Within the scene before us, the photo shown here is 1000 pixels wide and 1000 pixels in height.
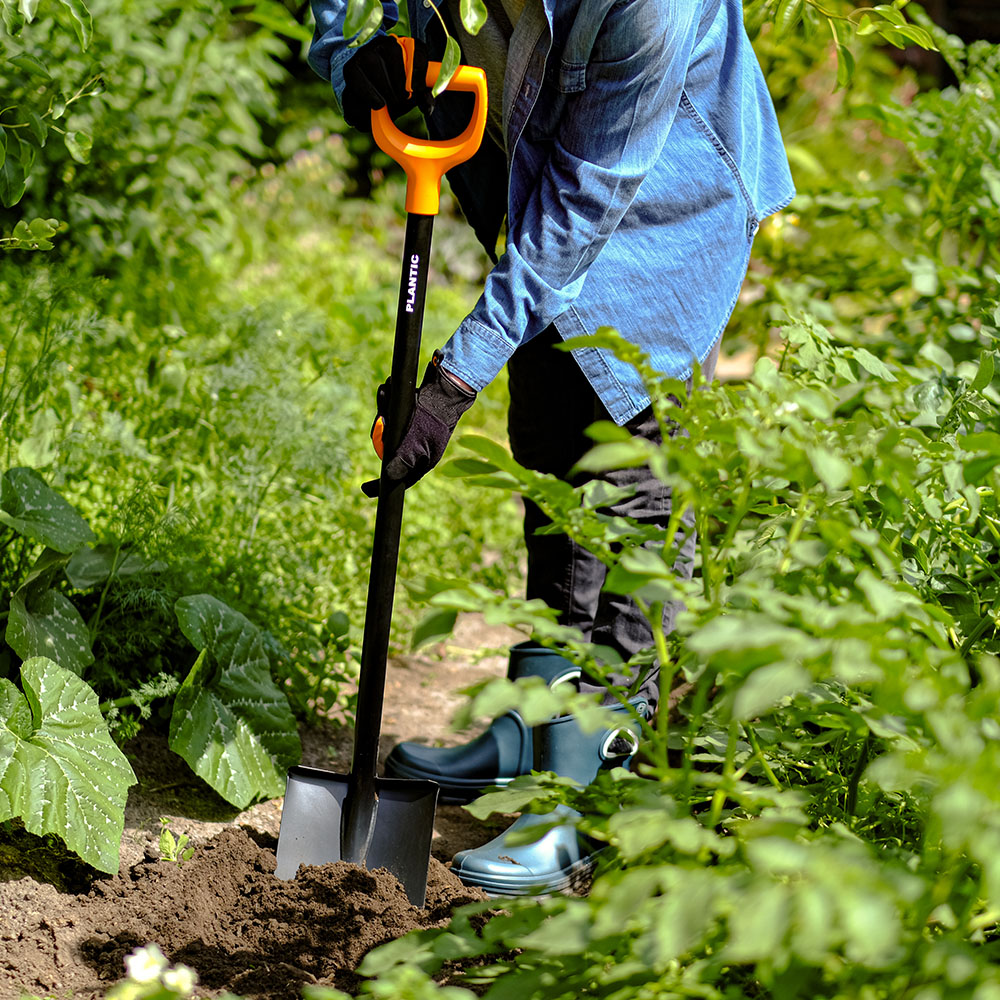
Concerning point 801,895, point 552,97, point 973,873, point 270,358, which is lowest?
point 270,358

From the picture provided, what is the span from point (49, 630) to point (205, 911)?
0.55m

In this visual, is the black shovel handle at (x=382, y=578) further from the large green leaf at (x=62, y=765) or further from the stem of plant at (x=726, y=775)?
the stem of plant at (x=726, y=775)

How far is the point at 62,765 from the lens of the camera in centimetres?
155

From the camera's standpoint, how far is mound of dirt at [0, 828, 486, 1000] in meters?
1.40

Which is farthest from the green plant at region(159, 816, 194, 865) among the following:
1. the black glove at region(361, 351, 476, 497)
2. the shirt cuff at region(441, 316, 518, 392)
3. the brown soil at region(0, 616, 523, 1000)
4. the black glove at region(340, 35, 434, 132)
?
the black glove at region(340, 35, 434, 132)

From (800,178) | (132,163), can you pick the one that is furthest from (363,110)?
(800,178)

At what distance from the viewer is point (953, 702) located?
0.84 m

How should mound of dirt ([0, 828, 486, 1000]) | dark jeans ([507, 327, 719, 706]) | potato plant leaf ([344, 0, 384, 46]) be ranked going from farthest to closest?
dark jeans ([507, 327, 719, 706])
mound of dirt ([0, 828, 486, 1000])
potato plant leaf ([344, 0, 384, 46])

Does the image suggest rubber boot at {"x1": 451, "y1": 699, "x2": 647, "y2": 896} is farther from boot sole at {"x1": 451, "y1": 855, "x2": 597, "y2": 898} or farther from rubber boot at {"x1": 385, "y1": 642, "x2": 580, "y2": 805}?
rubber boot at {"x1": 385, "y1": 642, "x2": 580, "y2": 805}

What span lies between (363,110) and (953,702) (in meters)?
1.31

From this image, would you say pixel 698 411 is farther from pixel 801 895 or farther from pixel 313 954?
pixel 313 954

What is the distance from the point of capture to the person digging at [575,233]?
1554mm

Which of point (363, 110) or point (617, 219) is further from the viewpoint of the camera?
point (363, 110)

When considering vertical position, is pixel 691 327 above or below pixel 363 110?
below
